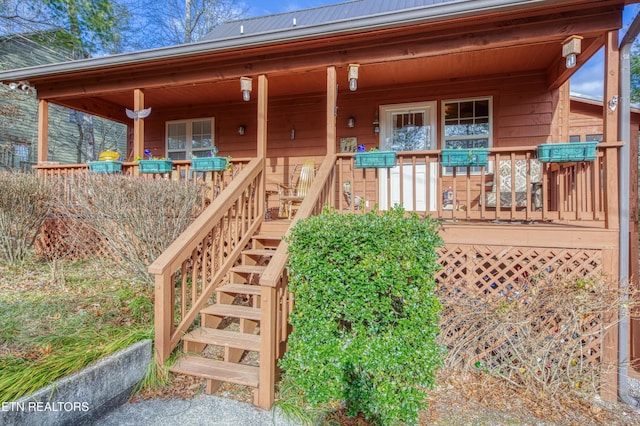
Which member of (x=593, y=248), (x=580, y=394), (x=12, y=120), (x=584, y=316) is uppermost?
(x=12, y=120)

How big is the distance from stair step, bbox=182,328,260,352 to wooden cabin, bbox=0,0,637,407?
2cm

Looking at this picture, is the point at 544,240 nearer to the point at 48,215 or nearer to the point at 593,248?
the point at 593,248

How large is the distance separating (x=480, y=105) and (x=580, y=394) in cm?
460

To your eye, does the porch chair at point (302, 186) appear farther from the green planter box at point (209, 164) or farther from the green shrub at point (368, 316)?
the green shrub at point (368, 316)

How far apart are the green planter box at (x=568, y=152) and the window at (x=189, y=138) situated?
6263 millimetres

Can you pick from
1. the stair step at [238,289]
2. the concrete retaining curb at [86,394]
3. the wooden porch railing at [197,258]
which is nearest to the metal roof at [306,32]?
the wooden porch railing at [197,258]

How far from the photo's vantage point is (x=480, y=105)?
234 inches

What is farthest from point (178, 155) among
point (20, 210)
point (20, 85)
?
point (20, 210)

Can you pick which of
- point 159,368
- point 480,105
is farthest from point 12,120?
point 480,105

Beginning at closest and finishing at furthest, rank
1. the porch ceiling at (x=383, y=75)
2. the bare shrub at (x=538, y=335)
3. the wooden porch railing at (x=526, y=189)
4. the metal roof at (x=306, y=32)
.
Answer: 1. the bare shrub at (x=538, y=335)
2. the wooden porch railing at (x=526, y=189)
3. the metal roof at (x=306, y=32)
4. the porch ceiling at (x=383, y=75)

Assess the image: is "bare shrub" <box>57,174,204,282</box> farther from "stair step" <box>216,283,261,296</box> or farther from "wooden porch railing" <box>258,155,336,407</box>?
"wooden porch railing" <box>258,155,336,407</box>

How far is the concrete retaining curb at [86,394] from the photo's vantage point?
6.70 ft

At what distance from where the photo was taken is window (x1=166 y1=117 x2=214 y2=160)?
7.68 m

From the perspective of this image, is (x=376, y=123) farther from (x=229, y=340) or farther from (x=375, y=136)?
(x=229, y=340)
